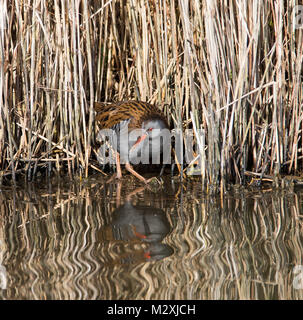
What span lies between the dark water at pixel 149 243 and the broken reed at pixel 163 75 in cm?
42

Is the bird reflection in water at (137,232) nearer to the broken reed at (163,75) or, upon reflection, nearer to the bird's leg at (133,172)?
the bird's leg at (133,172)

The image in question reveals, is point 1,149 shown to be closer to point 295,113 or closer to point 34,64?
point 34,64

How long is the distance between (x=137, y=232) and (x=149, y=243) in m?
0.29

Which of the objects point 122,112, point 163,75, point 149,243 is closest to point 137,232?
point 149,243

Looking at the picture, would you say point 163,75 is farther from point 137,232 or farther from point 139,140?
point 137,232

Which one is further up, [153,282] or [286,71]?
[286,71]

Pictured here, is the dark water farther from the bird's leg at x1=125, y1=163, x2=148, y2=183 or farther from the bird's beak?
the bird's beak

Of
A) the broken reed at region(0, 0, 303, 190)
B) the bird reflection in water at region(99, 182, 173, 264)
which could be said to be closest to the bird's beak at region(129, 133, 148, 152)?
the broken reed at region(0, 0, 303, 190)

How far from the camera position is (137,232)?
13.0 ft

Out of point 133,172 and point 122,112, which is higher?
point 122,112

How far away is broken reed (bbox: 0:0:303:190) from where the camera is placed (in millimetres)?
4598

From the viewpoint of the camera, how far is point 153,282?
3.07 metres
